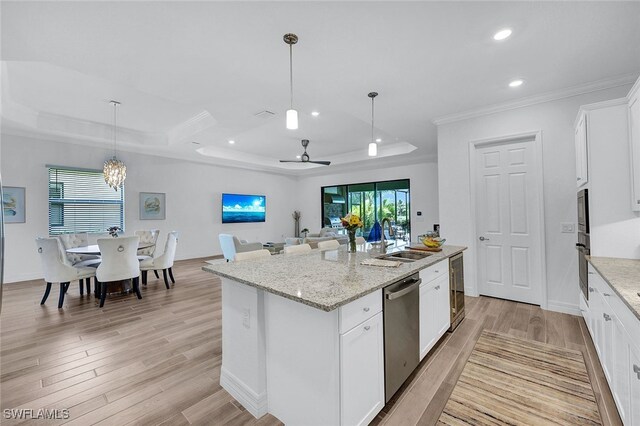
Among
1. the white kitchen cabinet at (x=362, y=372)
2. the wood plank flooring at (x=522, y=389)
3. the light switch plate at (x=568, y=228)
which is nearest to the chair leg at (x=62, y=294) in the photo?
the white kitchen cabinet at (x=362, y=372)

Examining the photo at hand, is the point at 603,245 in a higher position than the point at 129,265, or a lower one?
higher

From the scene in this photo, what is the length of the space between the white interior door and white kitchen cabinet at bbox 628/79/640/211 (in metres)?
1.24

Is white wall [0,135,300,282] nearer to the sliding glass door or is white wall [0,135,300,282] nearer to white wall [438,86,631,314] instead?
the sliding glass door

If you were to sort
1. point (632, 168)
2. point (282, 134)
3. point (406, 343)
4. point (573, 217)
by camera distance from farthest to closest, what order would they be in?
point (282, 134) → point (573, 217) → point (632, 168) → point (406, 343)

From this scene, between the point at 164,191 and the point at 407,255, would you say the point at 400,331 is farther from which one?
the point at 164,191

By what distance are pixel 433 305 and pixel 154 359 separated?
8.28 feet

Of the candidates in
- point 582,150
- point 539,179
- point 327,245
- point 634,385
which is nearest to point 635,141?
point 582,150

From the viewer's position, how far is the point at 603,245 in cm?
257

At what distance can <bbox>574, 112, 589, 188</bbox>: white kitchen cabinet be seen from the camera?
2.68 m

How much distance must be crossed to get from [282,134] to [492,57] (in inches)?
162

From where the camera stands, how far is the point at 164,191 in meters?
6.95

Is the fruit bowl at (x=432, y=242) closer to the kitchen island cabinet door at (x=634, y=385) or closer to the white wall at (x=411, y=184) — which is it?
the kitchen island cabinet door at (x=634, y=385)

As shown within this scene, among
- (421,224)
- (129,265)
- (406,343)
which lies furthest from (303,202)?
(406,343)

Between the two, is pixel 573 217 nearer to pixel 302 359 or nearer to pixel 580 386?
pixel 580 386
